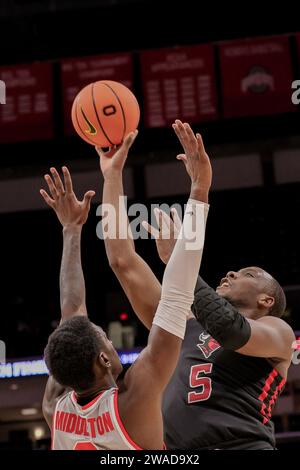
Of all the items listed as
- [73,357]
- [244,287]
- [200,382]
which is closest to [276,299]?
[244,287]

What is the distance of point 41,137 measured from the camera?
918 centimetres

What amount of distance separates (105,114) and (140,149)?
5994 millimetres

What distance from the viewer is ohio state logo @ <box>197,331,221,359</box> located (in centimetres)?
334

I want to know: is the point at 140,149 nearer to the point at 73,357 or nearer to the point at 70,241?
the point at 70,241

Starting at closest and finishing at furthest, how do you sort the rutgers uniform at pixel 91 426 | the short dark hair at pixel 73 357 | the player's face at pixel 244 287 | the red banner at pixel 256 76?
the rutgers uniform at pixel 91 426 < the short dark hair at pixel 73 357 < the player's face at pixel 244 287 < the red banner at pixel 256 76

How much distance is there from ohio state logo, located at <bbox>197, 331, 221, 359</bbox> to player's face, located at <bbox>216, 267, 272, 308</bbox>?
0.24m

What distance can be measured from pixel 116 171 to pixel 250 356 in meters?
1.07

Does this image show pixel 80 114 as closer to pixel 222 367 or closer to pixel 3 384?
pixel 222 367

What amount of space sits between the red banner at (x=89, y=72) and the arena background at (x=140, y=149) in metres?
0.02

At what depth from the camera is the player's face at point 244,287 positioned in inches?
138

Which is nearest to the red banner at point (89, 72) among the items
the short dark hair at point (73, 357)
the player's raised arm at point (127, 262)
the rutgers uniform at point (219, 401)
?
the player's raised arm at point (127, 262)

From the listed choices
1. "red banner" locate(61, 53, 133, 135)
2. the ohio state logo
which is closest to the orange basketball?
the ohio state logo

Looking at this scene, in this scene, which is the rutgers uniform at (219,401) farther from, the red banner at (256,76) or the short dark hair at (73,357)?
the red banner at (256,76)
